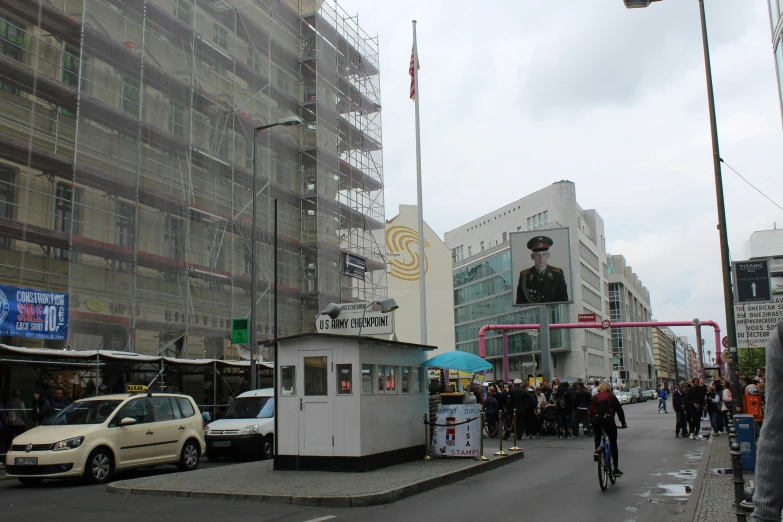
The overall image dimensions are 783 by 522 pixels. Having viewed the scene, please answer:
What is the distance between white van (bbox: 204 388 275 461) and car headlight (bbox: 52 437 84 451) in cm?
497

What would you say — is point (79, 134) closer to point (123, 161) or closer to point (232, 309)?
point (123, 161)

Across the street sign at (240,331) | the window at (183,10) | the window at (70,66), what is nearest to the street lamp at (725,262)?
the street sign at (240,331)

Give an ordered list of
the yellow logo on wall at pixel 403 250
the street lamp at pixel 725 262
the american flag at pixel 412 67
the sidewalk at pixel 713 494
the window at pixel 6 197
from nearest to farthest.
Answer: the sidewalk at pixel 713 494 → the street lamp at pixel 725 262 → the window at pixel 6 197 → the american flag at pixel 412 67 → the yellow logo on wall at pixel 403 250

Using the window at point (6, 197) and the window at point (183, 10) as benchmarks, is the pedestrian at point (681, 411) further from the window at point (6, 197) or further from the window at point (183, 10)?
the window at point (183, 10)

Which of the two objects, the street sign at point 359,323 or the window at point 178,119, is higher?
the window at point 178,119

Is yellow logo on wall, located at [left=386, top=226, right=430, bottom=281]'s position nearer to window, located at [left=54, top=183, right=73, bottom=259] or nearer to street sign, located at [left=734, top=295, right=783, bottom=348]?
window, located at [left=54, top=183, right=73, bottom=259]

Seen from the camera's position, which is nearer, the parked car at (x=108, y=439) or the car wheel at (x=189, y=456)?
the parked car at (x=108, y=439)

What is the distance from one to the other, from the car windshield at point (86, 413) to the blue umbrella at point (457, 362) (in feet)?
23.0

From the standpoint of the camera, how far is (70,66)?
2441 cm

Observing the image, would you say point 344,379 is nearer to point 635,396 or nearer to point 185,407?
point 185,407

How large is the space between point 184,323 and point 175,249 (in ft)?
9.48

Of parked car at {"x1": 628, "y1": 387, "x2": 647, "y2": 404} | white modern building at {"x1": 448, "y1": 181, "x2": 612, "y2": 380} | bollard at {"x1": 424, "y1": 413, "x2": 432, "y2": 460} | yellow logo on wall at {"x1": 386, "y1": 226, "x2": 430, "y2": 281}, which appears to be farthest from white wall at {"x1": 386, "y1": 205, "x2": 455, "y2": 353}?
bollard at {"x1": 424, "y1": 413, "x2": 432, "y2": 460}

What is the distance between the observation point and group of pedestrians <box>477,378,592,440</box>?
24120 mm

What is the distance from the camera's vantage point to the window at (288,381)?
49.1 ft
